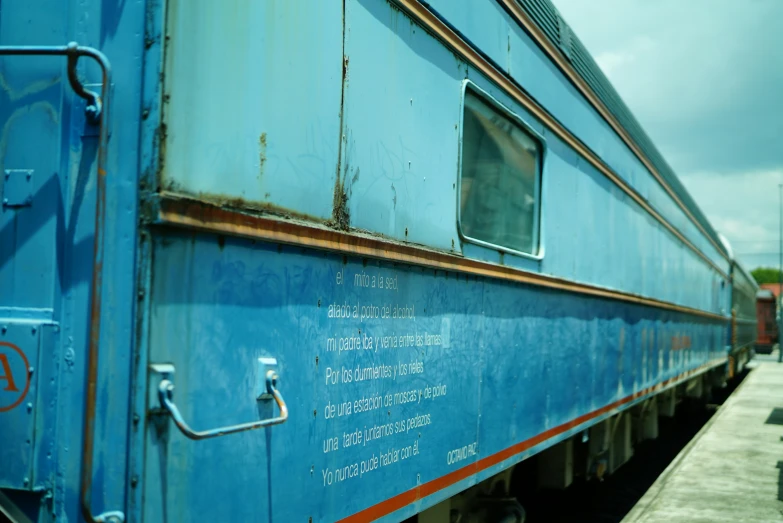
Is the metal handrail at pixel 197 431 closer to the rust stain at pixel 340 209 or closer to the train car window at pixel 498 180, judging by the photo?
the rust stain at pixel 340 209

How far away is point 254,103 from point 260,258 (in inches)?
16.6

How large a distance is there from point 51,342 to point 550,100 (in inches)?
143

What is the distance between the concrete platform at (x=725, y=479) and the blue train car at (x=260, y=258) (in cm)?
298

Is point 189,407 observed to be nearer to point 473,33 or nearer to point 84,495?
point 84,495

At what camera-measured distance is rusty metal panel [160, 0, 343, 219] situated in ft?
6.74

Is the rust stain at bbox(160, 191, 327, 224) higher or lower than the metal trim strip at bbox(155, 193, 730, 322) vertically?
Result: higher

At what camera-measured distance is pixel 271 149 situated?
2.36 m

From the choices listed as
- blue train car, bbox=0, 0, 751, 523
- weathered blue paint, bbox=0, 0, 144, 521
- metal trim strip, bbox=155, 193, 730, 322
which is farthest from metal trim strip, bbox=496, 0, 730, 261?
weathered blue paint, bbox=0, 0, 144, 521

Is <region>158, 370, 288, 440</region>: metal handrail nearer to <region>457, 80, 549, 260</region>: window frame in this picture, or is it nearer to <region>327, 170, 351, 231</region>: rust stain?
<region>327, 170, 351, 231</region>: rust stain

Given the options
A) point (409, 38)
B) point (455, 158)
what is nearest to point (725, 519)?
point (455, 158)

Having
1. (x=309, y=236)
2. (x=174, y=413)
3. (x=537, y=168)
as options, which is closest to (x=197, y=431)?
Answer: (x=174, y=413)

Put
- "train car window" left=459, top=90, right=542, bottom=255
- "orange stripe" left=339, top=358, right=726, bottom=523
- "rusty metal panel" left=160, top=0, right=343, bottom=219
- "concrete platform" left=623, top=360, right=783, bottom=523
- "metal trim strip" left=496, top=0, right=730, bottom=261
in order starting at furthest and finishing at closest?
"concrete platform" left=623, top=360, right=783, bottom=523, "metal trim strip" left=496, top=0, right=730, bottom=261, "train car window" left=459, top=90, right=542, bottom=255, "orange stripe" left=339, top=358, right=726, bottom=523, "rusty metal panel" left=160, top=0, right=343, bottom=219

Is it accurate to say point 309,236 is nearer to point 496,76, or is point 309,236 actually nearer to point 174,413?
point 174,413

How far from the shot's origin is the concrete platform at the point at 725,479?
22.0ft
